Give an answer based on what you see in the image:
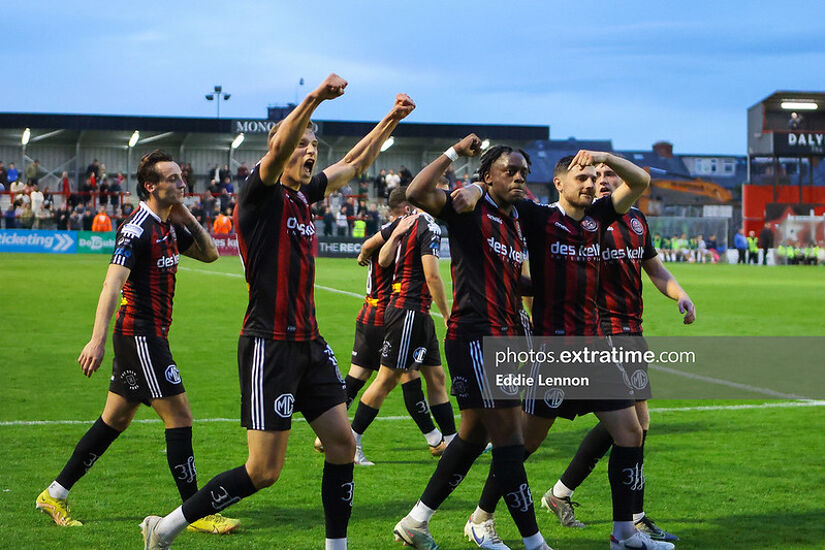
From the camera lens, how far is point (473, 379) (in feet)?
18.9

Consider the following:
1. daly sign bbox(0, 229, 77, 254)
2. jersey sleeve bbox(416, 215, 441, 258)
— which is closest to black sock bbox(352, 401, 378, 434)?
jersey sleeve bbox(416, 215, 441, 258)

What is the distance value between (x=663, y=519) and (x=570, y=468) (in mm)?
704

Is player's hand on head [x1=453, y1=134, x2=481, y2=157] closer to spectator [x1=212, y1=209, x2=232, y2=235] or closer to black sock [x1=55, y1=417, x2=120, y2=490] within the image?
black sock [x1=55, y1=417, x2=120, y2=490]

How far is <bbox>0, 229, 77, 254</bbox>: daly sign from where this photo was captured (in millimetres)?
43062

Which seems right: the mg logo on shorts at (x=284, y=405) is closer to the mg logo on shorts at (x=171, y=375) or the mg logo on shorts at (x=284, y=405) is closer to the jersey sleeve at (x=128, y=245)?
the mg logo on shorts at (x=171, y=375)

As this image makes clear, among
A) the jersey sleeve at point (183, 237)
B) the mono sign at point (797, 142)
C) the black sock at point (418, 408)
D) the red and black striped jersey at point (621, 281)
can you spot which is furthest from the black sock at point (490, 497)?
the mono sign at point (797, 142)

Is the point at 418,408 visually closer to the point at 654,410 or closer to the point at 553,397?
the point at 553,397

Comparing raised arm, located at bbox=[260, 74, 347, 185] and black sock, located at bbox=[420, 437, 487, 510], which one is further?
black sock, located at bbox=[420, 437, 487, 510]

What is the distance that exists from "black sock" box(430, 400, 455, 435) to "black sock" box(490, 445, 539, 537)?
3275 mm

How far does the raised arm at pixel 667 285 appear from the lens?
277 inches

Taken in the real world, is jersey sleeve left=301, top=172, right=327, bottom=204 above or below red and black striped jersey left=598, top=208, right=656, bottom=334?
above

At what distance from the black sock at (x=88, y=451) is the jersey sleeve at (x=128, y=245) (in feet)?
3.63

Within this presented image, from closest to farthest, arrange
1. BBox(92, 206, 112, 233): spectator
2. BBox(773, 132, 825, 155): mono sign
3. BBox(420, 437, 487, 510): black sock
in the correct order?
BBox(420, 437, 487, 510): black sock < BBox(92, 206, 112, 233): spectator < BBox(773, 132, 825, 155): mono sign

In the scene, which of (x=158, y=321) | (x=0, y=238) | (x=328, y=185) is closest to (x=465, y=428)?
(x=328, y=185)
